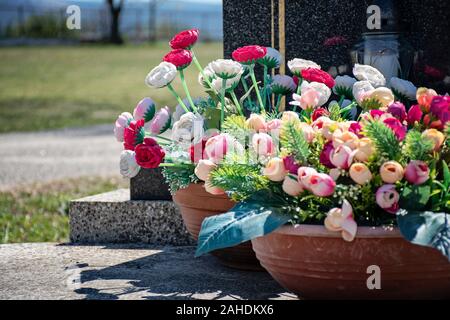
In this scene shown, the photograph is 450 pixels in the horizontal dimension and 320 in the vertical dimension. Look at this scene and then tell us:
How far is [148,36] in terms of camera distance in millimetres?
44406

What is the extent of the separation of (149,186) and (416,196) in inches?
78.1

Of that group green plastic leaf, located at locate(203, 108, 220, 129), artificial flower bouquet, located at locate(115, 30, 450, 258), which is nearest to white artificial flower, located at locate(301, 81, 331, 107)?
artificial flower bouquet, located at locate(115, 30, 450, 258)

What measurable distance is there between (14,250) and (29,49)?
3019 centimetres

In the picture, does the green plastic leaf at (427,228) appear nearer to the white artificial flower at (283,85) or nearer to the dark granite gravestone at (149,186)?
the white artificial flower at (283,85)

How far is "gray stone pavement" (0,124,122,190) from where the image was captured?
27.3 ft

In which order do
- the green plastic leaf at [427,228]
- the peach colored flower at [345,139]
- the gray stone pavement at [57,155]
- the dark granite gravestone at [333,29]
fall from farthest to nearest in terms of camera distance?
1. the gray stone pavement at [57,155]
2. the dark granite gravestone at [333,29]
3. the peach colored flower at [345,139]
4. the green plastic leaf at [427,228]

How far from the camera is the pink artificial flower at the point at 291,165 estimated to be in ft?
8.89

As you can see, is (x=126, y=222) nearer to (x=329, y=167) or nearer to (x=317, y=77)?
(x=317, y=77)

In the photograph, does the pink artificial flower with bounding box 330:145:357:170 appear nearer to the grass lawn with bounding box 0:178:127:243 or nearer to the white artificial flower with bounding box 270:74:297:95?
the white artificial flower with bounding box 270:74:297:95

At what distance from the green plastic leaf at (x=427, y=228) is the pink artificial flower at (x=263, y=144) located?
538 mm

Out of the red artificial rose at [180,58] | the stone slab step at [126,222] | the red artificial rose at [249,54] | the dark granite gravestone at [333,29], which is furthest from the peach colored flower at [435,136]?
the stone slab step at [126,222]

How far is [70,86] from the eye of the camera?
20578 millimetres

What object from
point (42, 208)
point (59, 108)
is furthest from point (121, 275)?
point (59, 108)
